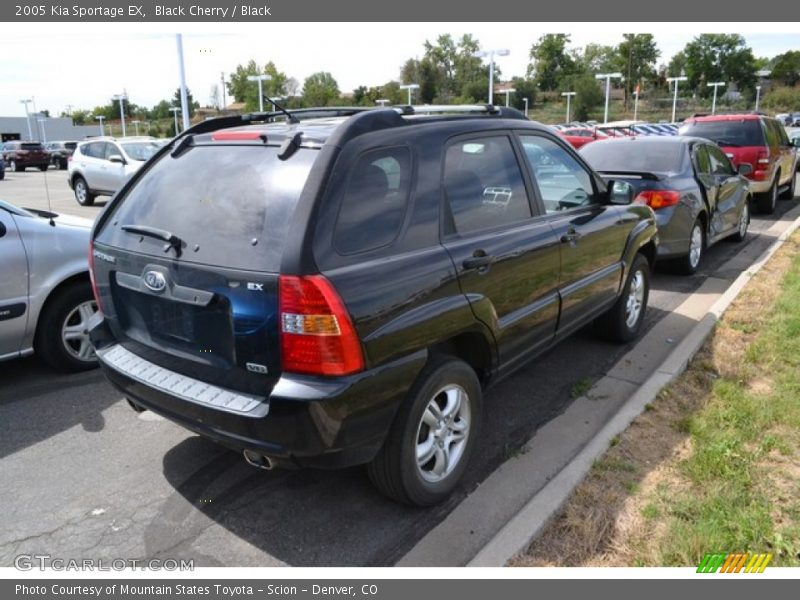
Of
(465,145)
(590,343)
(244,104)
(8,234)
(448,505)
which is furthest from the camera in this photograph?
(244,104)

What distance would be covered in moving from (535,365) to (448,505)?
6.89 feet

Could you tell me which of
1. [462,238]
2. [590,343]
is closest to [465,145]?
[462,238]

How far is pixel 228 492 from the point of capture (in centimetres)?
339

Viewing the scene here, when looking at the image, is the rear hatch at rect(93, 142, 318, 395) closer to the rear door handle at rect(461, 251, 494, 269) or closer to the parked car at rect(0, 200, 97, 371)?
the rear door handle at rect(461, 251, 494, 269)

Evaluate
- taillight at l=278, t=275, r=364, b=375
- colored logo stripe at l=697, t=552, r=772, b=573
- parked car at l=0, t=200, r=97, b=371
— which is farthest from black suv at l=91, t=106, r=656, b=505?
parked car at l=0, t=200, r=97, b=371

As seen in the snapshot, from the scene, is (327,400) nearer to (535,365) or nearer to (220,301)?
(220,301)

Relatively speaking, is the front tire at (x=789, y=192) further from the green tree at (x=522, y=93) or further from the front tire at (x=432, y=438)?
the green tree at (x=522, y=93)

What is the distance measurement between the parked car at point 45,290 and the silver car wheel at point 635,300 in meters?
4.28

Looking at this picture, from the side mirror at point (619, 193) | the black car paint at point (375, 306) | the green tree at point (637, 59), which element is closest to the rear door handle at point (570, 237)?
the black car paint at point (375, 306)

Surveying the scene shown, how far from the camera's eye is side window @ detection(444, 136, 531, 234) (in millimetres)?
3365

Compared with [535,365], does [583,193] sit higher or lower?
higher

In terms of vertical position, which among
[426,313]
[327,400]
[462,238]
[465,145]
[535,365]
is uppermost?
[465,145]

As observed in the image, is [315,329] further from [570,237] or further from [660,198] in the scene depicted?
[660,198]

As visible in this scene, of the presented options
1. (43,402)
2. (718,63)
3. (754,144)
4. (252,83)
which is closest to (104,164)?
(43,402)
